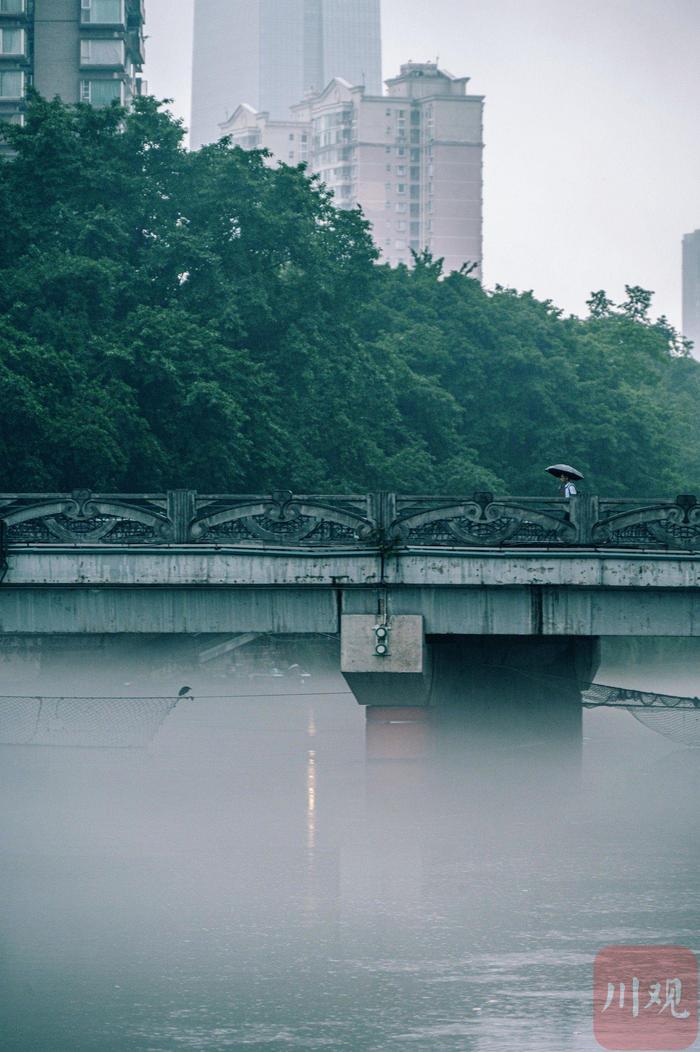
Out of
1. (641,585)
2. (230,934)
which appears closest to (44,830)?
(230,934)

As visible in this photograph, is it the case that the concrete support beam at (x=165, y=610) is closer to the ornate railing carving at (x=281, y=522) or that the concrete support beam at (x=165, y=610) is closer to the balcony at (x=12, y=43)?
the ornate railing carving at (x=281, y=522)

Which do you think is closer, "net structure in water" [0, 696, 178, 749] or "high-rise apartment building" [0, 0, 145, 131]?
"net structure in water" [0, 696, 178, 749]

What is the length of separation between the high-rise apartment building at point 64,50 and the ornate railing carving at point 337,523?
240 feet

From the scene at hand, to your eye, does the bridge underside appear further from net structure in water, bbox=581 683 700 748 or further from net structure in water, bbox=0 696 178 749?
net structure in water, bbox=0 696 178 749

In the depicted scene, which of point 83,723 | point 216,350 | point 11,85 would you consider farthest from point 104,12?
point 83,723

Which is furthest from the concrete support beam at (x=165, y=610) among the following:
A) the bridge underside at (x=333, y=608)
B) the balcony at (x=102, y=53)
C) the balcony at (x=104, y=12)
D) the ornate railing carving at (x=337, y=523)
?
the balcony at (x=102, y=53)

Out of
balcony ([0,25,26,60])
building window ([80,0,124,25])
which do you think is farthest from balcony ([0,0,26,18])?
building window ([80,0,124,25])

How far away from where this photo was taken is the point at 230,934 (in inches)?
934

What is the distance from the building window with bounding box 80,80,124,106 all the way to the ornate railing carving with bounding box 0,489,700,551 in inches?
2933

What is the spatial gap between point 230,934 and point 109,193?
34555 millimetres

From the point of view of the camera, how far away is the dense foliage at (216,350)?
4747 centimetres

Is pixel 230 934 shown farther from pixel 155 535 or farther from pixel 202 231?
pixel 202 231

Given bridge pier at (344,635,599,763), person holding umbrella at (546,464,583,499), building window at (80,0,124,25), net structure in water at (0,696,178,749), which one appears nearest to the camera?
person holding umbrella at (546,464,583,499)

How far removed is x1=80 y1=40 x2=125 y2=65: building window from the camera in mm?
101438
